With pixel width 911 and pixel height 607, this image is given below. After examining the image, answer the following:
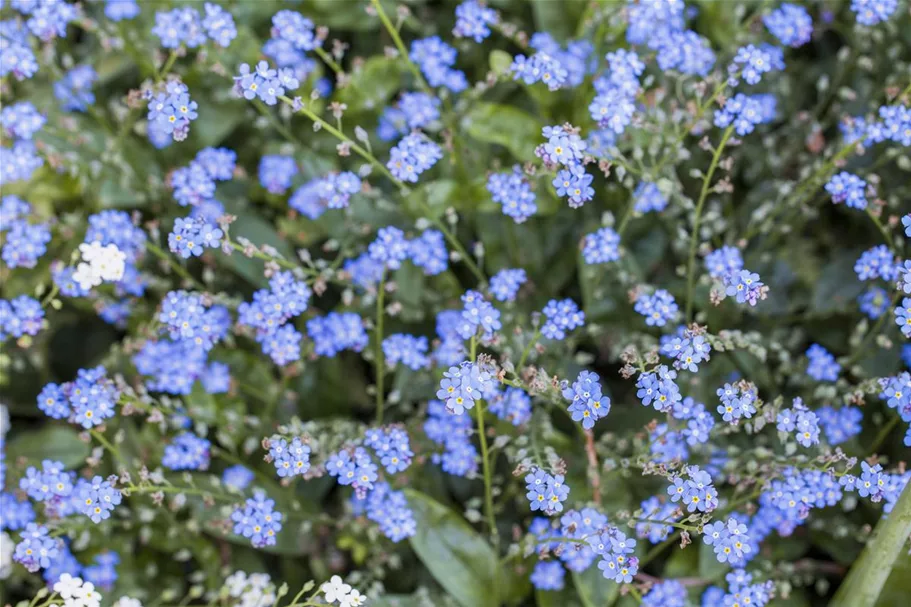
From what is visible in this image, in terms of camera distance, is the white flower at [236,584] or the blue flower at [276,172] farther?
the blue flower at [276,172]

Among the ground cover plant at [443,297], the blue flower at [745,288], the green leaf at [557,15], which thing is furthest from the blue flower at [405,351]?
the green leaf at [557,15]

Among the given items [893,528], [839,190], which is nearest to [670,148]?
[839,190]

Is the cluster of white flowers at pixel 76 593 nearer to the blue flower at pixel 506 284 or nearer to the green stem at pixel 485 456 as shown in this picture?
the green stem at pixel 485 456

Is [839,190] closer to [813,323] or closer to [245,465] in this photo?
[813,323]

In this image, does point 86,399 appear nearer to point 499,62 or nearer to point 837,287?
point 499,62

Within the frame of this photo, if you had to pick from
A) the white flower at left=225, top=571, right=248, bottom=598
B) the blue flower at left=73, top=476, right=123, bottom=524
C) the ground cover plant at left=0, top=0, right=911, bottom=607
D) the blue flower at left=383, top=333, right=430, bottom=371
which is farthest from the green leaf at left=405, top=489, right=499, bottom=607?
the blue flower at left=73, top=476, right=123, bottom=524

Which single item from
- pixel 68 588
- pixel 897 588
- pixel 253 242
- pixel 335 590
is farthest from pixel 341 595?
pixel 897 588

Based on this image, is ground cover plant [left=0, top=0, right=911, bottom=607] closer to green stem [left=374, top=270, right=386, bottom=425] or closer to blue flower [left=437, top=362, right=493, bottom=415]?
green stem [left=374, top=270, right=386, bottom=425]
